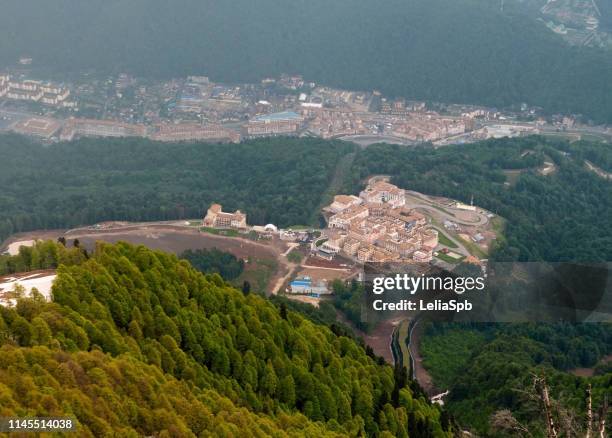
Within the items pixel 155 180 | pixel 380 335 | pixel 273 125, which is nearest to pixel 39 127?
pixel 273 125

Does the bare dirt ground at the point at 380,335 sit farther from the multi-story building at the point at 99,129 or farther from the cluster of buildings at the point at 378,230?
the multi-story building at the point at 99,129

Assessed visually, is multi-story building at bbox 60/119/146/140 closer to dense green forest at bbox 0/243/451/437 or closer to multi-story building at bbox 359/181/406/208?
multi-story building at bbox 359/181/406/208

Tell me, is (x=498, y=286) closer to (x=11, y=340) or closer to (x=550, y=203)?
(x=550, y=203)

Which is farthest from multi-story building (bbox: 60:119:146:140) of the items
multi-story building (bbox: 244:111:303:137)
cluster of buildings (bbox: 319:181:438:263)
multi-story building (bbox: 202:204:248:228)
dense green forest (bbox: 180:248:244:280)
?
dense green forest (bbox: 180:248:244:280)

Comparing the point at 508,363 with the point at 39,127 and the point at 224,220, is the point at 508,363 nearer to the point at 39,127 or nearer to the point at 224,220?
the point at 224,220

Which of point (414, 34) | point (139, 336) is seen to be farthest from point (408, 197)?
point (414, 34)
